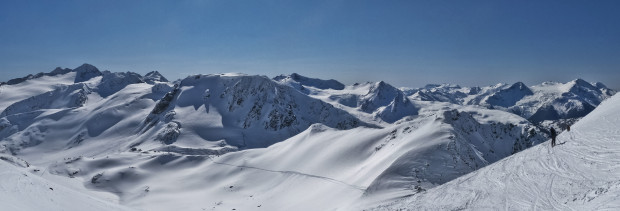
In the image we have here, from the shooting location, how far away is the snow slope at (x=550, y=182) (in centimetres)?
2536

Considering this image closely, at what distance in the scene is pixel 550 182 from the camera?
29594mm

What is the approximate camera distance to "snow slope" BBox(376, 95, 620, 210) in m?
25.4

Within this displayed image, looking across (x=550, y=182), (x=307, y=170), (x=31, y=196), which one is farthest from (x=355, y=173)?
(x=31, y=196)

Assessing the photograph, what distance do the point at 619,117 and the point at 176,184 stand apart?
8930 centimetres

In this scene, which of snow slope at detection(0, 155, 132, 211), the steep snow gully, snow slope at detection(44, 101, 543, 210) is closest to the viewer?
snow slope at detection(0, 155, 132, 211)

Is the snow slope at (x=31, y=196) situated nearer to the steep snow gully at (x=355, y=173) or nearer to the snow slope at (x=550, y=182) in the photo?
the steep snow gully at (x=355, y=173)

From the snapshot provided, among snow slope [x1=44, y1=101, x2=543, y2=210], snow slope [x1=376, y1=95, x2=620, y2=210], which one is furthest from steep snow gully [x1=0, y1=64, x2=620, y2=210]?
snow slope [x1=44, y1=101, x2=543, y2=210]

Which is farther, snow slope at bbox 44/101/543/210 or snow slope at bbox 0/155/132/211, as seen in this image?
snow slope at bbox 44/101/543/210

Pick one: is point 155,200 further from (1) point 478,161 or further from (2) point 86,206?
(1) point 478,161

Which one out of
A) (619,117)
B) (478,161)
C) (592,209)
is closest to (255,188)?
(478,161)

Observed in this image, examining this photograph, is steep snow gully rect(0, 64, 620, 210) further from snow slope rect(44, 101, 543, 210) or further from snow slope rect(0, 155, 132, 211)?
snow slope rect(44, 101, 543, 210)

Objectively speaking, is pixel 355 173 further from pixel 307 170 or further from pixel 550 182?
pixel 550 182

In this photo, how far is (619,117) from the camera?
4556cm

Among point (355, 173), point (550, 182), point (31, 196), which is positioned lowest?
point (355, 173)
